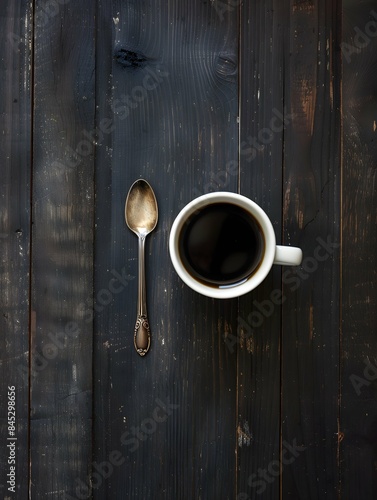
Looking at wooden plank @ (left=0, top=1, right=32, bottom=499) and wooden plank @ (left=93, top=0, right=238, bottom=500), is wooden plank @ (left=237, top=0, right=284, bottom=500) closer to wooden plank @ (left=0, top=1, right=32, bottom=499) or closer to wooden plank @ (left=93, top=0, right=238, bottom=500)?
wooden plank @ (left=93, top=0, right=238, bottom=500)

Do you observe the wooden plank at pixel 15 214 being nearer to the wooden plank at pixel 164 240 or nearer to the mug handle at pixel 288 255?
the wooden plank at pixel 164 240

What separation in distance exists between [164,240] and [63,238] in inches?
5.1

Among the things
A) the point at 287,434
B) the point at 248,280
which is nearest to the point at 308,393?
the point at 287,434

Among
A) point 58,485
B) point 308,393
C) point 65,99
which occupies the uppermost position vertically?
point 65,99

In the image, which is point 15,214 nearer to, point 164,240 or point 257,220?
point 164,240

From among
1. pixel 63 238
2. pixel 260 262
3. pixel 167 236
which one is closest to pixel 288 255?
pixel 260 262

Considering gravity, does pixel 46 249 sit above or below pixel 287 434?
above

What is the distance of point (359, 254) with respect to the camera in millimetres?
626

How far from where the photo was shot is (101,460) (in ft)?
2.05

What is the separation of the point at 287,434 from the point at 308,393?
0.19 feet

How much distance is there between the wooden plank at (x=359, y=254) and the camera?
2.05ft

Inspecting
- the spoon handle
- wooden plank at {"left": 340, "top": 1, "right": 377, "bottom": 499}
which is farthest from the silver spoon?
wooden plank at {"left": 340, "top": 1, "right": 377, "bottom": 499}

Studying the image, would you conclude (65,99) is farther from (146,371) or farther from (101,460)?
(101,460)

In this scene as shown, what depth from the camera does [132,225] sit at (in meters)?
0.62
